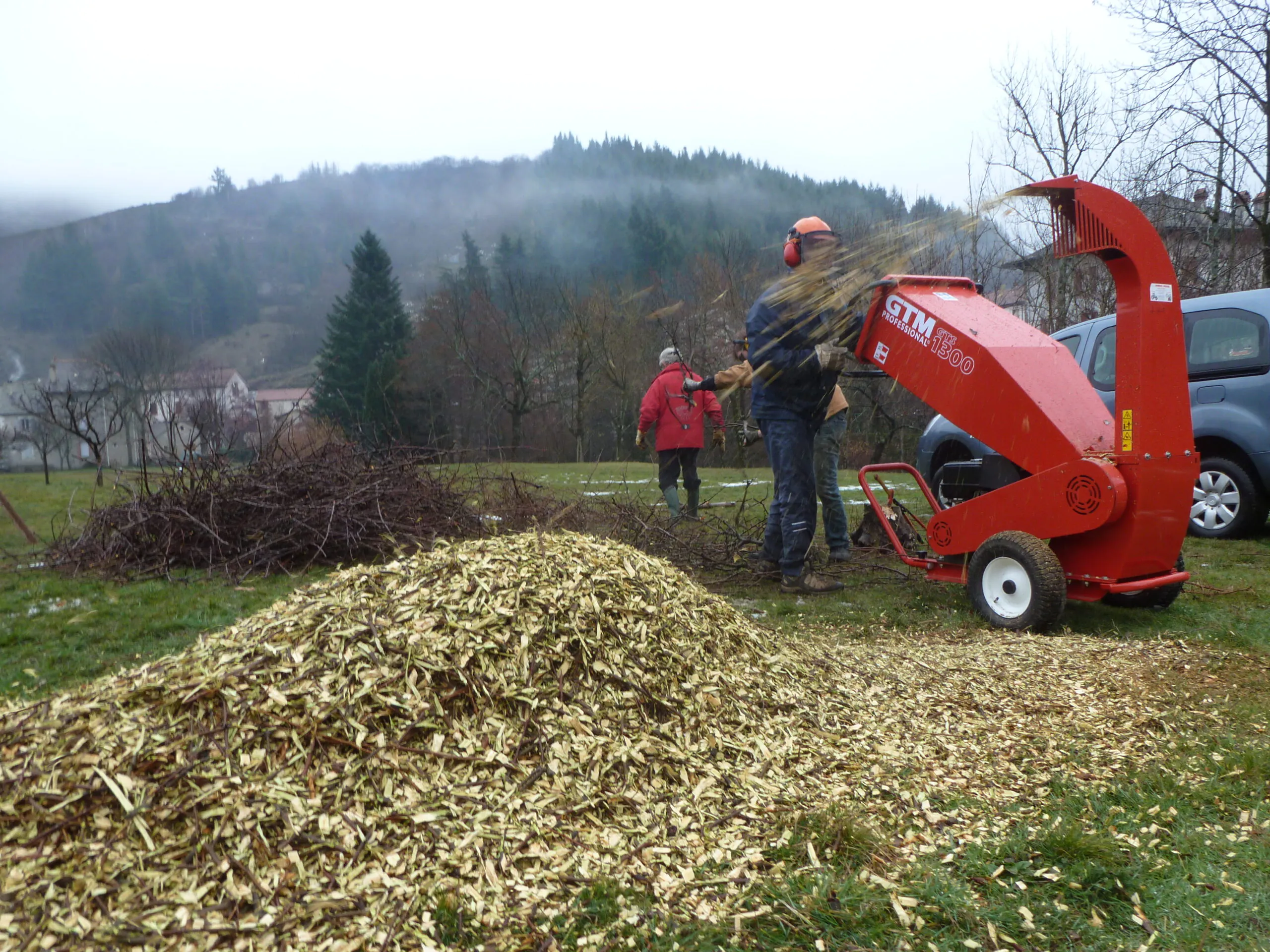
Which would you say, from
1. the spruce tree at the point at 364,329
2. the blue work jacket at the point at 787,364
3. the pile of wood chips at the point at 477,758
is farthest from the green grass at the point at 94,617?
the spruce tree at the point at 364,329

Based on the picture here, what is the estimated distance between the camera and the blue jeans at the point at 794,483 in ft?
18.6

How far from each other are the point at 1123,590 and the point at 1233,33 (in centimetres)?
1274

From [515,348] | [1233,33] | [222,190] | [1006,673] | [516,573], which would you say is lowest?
[1006,673]

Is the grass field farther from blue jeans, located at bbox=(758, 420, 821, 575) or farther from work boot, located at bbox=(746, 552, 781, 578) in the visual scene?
work boot, located at bbox=(746, 552, 781, 578)

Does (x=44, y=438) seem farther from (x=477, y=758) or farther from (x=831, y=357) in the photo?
(x=477, y=758)

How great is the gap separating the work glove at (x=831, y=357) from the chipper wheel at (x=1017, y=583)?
55.5 inches

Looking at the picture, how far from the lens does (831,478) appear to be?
6496 millimetres

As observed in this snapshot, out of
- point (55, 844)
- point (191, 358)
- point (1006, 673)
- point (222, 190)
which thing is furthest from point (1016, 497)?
point (222, 190)

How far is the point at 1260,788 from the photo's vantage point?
2.64m

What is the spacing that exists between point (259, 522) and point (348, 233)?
118 metres

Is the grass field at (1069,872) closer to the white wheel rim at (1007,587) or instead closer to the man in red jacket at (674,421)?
the white wheel rim at (1007,587)

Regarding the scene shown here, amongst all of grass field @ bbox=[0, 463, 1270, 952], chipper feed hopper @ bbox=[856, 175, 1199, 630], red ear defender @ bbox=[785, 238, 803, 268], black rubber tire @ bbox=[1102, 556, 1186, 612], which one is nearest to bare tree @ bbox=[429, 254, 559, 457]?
red ear defender @ bbox=[785, 238, 803, 268]

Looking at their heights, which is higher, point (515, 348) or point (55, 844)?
point (515, 348)

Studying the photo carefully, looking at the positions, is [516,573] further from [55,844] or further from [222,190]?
[222,190]
